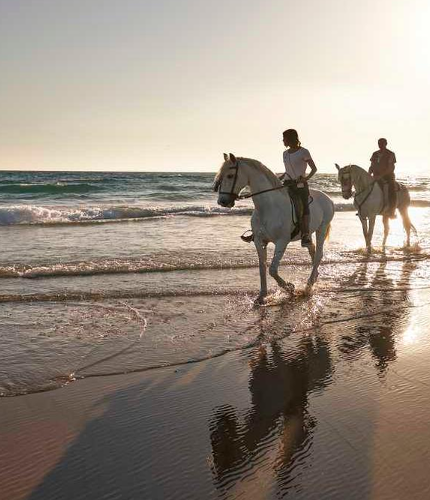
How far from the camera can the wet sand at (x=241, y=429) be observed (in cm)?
306

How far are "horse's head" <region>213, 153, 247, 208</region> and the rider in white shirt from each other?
1122mm

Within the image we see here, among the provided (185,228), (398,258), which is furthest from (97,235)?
(398,258)

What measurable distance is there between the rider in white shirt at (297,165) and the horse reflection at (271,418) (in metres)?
3.32

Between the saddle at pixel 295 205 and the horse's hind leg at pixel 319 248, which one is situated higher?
the saddle at pixel 295 205

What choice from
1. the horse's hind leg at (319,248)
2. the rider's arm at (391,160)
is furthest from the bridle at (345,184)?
the horse's hind leg at (319,248)

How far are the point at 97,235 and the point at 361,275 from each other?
943cm

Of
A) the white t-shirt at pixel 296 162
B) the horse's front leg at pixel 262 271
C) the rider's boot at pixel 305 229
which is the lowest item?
the horse's front leg at pixel 262 271

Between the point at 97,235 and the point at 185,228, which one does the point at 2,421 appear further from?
the point at 185,228

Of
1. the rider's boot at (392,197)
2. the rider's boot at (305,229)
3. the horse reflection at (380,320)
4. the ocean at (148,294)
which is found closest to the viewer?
the ocean at (148,294)

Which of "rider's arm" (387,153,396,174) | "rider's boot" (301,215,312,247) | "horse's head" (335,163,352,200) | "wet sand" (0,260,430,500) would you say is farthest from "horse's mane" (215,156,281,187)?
"rider's arm" (387,153,396,174)

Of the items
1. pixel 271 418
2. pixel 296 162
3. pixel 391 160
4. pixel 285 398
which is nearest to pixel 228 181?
pixel 296 162

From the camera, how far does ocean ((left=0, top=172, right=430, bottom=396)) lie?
18.0 ft

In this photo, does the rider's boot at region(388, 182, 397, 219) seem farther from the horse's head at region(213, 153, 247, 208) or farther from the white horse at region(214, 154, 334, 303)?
the horse's head at region(213, 153, 247, 208)

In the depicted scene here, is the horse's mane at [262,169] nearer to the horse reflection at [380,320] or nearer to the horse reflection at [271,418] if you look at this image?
the horse reflection at [380,320]
